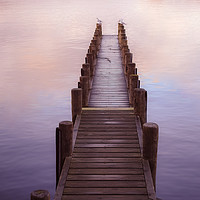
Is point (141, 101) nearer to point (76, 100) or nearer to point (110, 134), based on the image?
point (110, 134)

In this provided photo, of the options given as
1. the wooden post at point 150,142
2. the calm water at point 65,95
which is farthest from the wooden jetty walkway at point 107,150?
the calm water at point 65,95

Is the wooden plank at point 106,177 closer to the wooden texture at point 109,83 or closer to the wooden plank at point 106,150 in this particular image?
the wooden plank at point 106,150

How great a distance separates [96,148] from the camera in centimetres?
939

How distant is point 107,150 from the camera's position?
9297mm

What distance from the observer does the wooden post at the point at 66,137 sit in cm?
869

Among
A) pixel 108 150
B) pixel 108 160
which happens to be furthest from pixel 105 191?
pixel 108 150

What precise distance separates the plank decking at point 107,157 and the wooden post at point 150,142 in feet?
0.70

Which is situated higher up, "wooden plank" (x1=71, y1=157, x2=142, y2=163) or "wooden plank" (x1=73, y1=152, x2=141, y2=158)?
"wooden plank" (x1=73, y1=152, x2=141, y2=158)

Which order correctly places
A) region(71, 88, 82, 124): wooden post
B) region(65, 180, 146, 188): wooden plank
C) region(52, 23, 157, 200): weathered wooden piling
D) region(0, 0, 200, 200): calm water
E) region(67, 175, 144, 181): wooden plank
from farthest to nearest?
region(0, 0, 200, 200): calm water < region(71, 88, 82, 124): wooden post < region(67, 175, 144, 181): wooden plank < region(65, 180, 146, 188): wooden plank < region(52, 23, 157, 200): weathered wooden piling

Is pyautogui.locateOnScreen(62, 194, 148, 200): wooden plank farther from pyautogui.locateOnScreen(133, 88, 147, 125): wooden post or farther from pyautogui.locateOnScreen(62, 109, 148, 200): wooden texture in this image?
pyautogui.locateOnScreen(133, 88, 147, 125): wooden post

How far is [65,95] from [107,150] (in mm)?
18237

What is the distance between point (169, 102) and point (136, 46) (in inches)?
904

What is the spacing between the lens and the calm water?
15109 mm

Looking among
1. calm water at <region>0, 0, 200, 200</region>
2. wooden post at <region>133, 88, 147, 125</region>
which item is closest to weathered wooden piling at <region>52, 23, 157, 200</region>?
wooden post at <region>133, 88, 147, 125</region>
